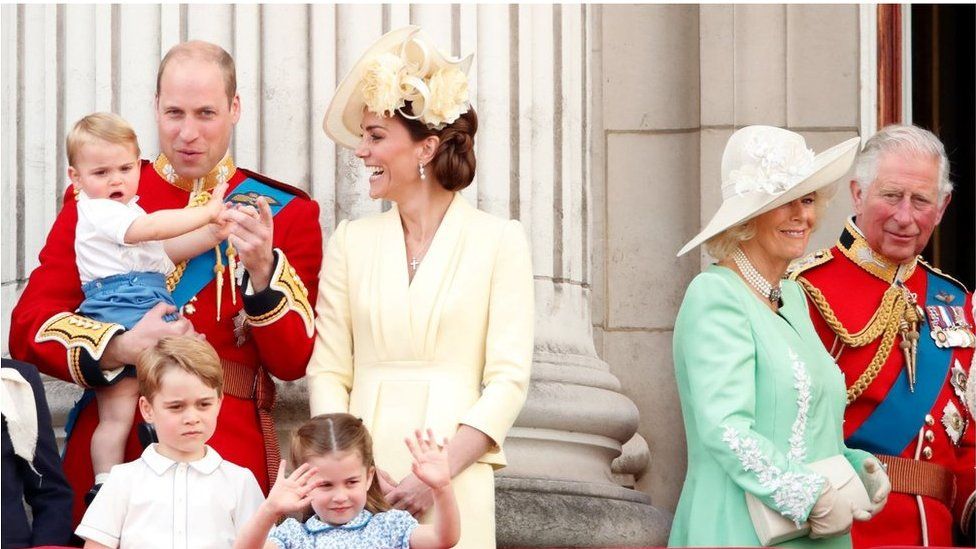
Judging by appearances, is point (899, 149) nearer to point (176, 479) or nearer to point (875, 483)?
point (875, 483)

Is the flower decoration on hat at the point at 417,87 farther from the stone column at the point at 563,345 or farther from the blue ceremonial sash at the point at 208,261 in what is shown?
the stone column at the point at 563,345

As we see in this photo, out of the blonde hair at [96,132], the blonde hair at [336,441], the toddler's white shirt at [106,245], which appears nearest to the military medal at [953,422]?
the blonde hair at [336,441]

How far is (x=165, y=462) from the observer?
5.42 meters

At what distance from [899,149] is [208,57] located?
191 centimetres

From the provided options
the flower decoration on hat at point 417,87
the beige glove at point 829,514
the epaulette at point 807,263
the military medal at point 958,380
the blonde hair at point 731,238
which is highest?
the flower decoration on hat at point 417,87

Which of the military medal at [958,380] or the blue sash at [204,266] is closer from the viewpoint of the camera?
the blue sash at [204,266]

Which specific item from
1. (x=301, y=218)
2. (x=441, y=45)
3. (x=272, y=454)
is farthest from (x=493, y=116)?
(x=272, y=454)

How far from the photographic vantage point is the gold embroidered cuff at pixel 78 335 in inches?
229

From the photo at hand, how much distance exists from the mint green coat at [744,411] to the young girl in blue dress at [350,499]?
730 millimetres

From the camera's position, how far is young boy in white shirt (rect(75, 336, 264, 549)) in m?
5.34

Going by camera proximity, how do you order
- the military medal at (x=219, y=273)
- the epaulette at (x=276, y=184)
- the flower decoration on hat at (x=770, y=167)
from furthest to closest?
the epaulette at (x=276, y=184)
the military medal at (x=219, y=273)
the flower decoration on hat at (x=770, y=167)

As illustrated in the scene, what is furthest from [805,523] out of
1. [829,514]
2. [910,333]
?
[910,333]

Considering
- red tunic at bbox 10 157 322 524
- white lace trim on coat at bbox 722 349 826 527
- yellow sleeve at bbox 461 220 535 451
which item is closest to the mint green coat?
white lace trim on coat at bbox 722 349 826 527

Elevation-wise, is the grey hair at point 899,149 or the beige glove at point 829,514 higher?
the grey hair at point 899,149
